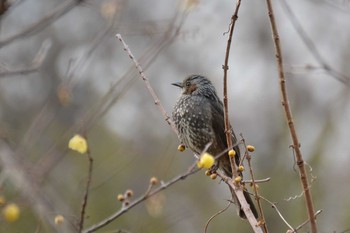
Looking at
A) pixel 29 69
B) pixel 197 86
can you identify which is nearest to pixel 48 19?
pixel 29 69

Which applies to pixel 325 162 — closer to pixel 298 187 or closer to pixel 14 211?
pixel 298 187

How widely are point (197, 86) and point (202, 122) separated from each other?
51cm

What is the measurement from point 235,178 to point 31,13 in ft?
31.9

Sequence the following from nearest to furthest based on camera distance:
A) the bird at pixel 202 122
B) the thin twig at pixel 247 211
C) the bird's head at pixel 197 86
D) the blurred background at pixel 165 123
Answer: the thin twig at pixel 247 211
the bird at pixel 202 122
the bird's head at pixel 197 86
the blurred background at pixel 165 123

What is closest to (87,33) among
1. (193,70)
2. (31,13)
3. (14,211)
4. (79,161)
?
(31,13)

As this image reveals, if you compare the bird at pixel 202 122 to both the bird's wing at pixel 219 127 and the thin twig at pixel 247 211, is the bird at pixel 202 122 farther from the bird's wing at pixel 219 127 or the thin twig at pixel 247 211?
the thin twig at pixel 247 211

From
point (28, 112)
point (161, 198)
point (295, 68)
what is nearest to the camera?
point (295, 68)

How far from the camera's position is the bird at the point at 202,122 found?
5293 millimetres

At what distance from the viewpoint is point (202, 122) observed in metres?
5.42

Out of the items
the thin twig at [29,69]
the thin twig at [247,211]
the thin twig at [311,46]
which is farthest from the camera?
the thin twig at [311,46]

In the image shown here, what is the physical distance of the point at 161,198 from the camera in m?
4.87

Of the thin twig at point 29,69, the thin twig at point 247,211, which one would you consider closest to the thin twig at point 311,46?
the thin twig at point 247,211

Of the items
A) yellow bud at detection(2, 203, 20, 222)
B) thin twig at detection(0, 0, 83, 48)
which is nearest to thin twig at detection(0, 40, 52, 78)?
thin twig at detection(0, 0, 83, 48)

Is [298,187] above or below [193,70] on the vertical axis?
below
